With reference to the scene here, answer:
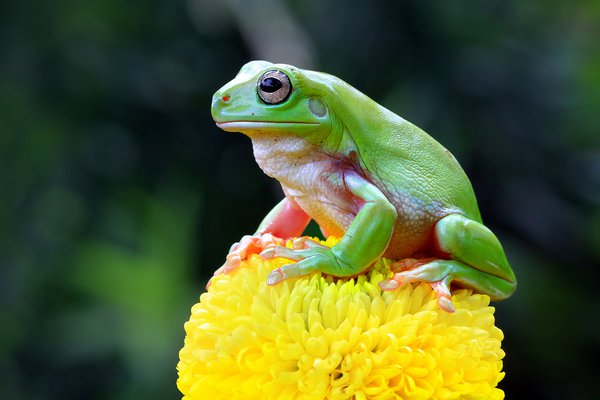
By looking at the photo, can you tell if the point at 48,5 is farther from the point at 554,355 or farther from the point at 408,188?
the point at 408,188

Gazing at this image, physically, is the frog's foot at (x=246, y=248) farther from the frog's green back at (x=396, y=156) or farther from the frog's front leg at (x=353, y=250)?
the frog's green back at (x=396, y=156)

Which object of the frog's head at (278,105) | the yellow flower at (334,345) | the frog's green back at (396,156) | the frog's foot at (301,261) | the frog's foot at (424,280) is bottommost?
the yellow flower at (334,345)

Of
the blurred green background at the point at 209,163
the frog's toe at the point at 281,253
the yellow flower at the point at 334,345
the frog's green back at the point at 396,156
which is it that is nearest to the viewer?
the yellow flower at the point at 334,345

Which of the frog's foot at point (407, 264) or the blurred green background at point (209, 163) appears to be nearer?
the frog's foot at point (407, 264)

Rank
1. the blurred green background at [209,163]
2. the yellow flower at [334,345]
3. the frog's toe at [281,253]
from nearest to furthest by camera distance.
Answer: the yellow flower at [334,345], the frog's toe at [281,253], the blurred green background at [209,163]

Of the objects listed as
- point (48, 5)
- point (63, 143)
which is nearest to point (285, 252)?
point (63, 143)

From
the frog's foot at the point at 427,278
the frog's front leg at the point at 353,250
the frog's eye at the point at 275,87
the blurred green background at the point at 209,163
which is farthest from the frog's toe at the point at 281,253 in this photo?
the blurred green background at the point at 209,163

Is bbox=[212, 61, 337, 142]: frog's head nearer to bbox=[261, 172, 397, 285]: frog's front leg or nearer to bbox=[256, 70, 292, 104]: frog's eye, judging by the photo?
bbox=[256, 70, 292, 104]: frog's eye
